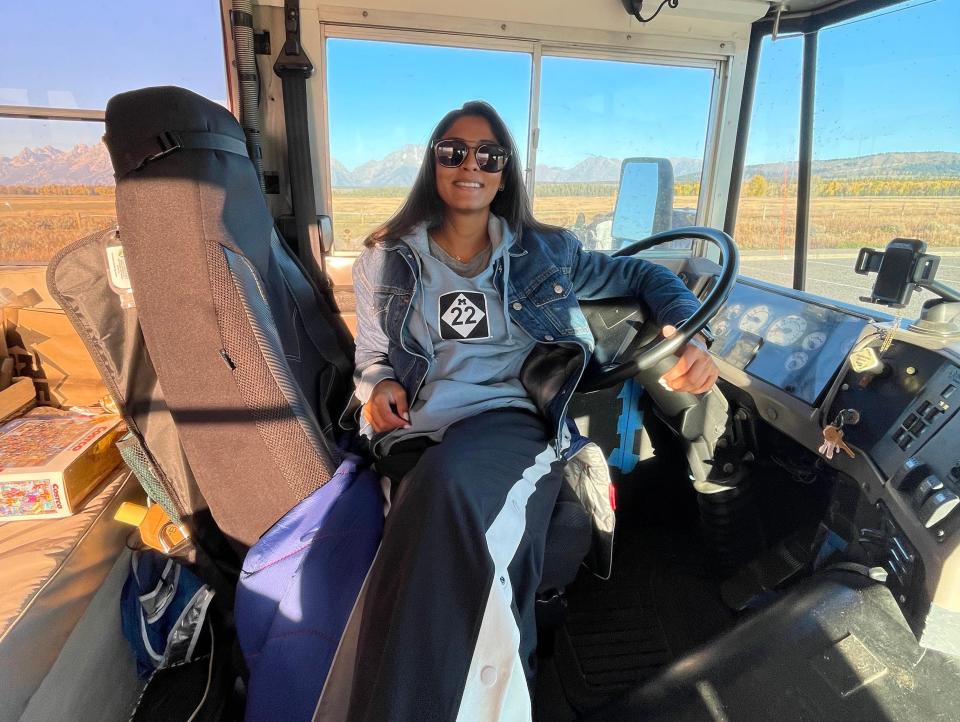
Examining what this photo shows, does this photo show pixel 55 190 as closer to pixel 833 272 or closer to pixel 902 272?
pixel 902 272

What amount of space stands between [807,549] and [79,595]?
186 cm

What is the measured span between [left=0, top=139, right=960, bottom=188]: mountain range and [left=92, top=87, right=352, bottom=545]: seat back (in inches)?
41.2

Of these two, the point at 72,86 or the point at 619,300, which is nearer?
the point at 619,300

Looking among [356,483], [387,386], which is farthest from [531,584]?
[387,386]

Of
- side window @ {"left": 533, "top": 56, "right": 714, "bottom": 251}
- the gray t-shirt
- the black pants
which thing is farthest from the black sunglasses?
A: side window @ {"left": 533, "top": 56, "right": 714, "bottom": 251}

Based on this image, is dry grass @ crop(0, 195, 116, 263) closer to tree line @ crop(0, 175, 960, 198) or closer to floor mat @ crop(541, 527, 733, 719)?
tree line @ crop(0, 175, 960, 198)

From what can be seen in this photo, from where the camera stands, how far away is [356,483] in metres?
1.21

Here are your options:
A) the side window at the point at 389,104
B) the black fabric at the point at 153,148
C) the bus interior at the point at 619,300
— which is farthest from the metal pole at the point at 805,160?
the black fabric at the point at 153,148

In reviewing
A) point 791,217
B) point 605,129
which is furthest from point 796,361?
point 605,129

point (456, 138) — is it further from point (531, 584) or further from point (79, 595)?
point (79, 595)

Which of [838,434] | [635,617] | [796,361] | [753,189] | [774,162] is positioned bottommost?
[635,617]

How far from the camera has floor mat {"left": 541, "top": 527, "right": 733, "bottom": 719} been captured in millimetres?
1536

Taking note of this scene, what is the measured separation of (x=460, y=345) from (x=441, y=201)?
1.56 feet

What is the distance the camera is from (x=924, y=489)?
1.19 m
